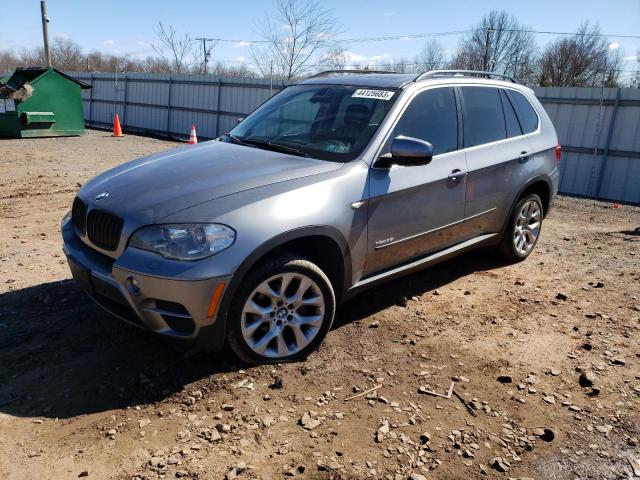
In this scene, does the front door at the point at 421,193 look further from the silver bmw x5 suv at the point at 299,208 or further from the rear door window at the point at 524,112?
the rear door window at the point at 524,112

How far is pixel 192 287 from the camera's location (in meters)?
2.91

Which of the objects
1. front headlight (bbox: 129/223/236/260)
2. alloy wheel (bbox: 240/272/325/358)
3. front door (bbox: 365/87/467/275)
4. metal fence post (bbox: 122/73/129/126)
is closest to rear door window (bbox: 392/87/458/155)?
front door (bbox: 365/87/467/275)

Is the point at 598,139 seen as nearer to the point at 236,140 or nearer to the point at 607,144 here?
the point at 607,144

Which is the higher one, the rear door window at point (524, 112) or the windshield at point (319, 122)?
the rear door window at point (524, 112)

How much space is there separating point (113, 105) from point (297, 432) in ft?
71.0

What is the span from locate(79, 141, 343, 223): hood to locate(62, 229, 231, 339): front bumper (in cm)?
35

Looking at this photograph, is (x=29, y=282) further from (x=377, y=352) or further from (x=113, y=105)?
(x=113, y=105)

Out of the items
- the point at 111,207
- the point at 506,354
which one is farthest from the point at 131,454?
the point at 506,354

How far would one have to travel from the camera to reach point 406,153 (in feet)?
12.0

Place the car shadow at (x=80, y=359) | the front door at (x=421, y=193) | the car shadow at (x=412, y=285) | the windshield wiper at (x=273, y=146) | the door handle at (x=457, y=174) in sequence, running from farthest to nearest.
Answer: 1. the car shadow at (x=412, y=285)
2. the door handle at (x=457, y=174)
3. the windshield wiper at (x=273, y=146)
4. the front door at (x=421, y=193)
5. the car shadow at (x=80, y=359)

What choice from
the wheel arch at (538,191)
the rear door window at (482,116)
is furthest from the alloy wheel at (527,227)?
the rear door window at (482,116)

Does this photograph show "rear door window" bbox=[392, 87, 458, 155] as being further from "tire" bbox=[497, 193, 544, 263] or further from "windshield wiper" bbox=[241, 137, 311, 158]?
"tire" bbox=[497, 193, 544, 263]

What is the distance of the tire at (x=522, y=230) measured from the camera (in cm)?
534

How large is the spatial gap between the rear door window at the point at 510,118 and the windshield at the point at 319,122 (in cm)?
157
